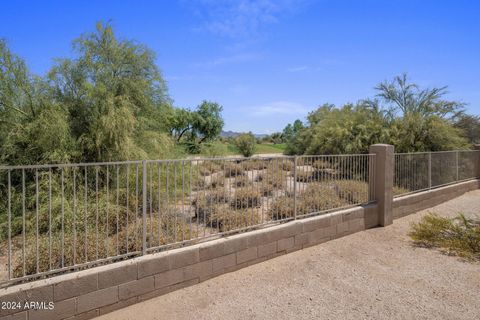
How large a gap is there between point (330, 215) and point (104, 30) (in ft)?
21.1

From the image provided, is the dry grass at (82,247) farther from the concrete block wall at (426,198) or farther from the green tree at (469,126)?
the green tree at (469,126)

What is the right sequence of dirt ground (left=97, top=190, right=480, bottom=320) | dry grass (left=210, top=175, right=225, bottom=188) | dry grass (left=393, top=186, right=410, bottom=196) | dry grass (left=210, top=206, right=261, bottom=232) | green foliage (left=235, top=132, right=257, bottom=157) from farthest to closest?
green foliage (left=235, top=132, right=257, bottom=157) < dry grass (left=393, top=186, right=410, bottom=196) < dry grass (left=210, top=175, right=225, bottom=188) < dry grass (left=210, top=206, right=261, bottom=232) < dirt ground (left=97, top=190, right=480, bottom=320)

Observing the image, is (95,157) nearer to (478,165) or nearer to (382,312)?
(382,312)

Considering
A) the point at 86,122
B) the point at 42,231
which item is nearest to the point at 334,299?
the point at 42,231

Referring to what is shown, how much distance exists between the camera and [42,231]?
5465 millimetres

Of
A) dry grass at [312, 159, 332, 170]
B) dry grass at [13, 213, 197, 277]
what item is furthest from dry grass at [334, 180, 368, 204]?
dry grass at [13, 213, 197, 277]

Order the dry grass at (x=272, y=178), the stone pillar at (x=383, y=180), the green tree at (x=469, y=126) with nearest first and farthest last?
the dry grass at (x=272, y=178) → the stone pillar at (x=383, y=180) → the green tree at (x=469, y=126)

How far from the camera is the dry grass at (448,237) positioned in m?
5.41

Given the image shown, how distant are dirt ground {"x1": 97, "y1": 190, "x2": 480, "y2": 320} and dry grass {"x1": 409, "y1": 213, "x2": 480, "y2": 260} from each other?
0.32 meters

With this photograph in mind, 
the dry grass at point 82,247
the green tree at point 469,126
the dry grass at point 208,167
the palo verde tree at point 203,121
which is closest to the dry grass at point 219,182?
the dry grass at point 208,167

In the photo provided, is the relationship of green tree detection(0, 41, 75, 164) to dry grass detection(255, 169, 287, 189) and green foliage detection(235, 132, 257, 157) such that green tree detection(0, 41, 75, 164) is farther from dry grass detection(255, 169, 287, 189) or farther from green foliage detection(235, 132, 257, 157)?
green foliage detection(235, 132, 257, 157)

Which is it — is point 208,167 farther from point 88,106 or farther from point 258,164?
point 88,106

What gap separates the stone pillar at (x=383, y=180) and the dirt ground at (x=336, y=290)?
1540mm

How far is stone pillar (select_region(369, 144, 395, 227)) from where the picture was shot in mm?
6907
